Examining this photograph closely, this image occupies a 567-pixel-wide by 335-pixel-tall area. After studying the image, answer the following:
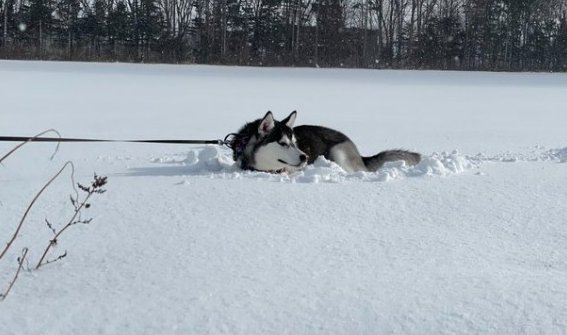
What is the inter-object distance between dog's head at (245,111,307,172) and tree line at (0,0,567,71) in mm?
27735

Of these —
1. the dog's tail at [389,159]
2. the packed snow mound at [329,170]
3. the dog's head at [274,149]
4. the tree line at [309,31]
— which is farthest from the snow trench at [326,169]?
the tree line at [309,31]

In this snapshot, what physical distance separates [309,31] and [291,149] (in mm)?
33265

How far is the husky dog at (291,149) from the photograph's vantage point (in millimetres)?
4402

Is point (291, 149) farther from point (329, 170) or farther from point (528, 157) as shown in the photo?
point (528, 157)

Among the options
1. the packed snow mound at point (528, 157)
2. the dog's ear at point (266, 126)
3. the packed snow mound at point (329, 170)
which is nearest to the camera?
the packed snow mound at point (329, 170)

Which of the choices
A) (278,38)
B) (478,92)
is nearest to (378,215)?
(478,92)

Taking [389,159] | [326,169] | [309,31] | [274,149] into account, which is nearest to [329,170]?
[326,169]

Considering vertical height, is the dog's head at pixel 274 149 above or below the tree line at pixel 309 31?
below

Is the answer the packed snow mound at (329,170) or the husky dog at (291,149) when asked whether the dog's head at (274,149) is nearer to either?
the husky dog at (291,149)

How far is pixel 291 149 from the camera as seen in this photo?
173 inches

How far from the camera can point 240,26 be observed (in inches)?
1433

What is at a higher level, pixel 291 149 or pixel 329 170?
pixel 291 149

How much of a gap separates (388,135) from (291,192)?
460cm

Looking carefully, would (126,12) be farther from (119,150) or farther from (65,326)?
(65,326)
